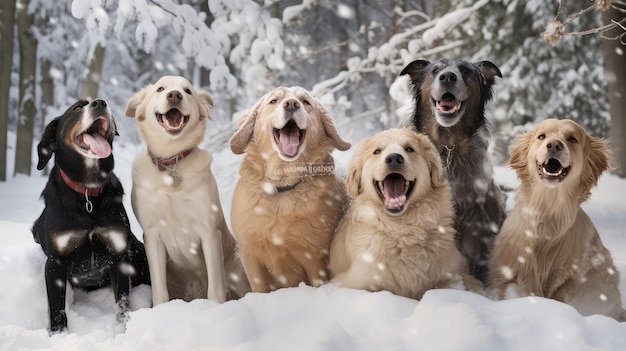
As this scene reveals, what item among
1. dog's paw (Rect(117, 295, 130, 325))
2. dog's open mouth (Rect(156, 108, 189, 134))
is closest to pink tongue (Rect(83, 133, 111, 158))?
dog's open mouth (Rect(156, 108, 189, 134))

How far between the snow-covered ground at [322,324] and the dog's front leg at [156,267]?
0.21 metres

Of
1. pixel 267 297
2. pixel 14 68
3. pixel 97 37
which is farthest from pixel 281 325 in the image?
pixel 14 68

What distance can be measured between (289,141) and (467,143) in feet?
4.04

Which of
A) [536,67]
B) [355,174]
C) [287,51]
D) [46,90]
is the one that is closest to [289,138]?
[355,174]

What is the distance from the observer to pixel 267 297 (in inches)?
129

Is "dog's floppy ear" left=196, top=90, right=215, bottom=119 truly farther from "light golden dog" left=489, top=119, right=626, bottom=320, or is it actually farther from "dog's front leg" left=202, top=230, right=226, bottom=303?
"light golden dog" left=489, top=119, right=626, bottom=320

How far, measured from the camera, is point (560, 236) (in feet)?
11.2

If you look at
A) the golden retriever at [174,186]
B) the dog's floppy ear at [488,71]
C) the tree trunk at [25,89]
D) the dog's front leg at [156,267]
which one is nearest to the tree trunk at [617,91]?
the dog's floppy ear at [488,71]

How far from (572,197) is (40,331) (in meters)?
3.03

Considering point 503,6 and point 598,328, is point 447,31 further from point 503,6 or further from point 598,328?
point 598,328

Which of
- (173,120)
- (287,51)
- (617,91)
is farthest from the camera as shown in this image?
(287,51)

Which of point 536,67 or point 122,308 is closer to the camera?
point 122,308

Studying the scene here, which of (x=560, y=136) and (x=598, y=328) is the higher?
(x=560, y=136)

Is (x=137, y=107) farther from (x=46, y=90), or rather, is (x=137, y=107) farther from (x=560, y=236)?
(x=46, y=90)
